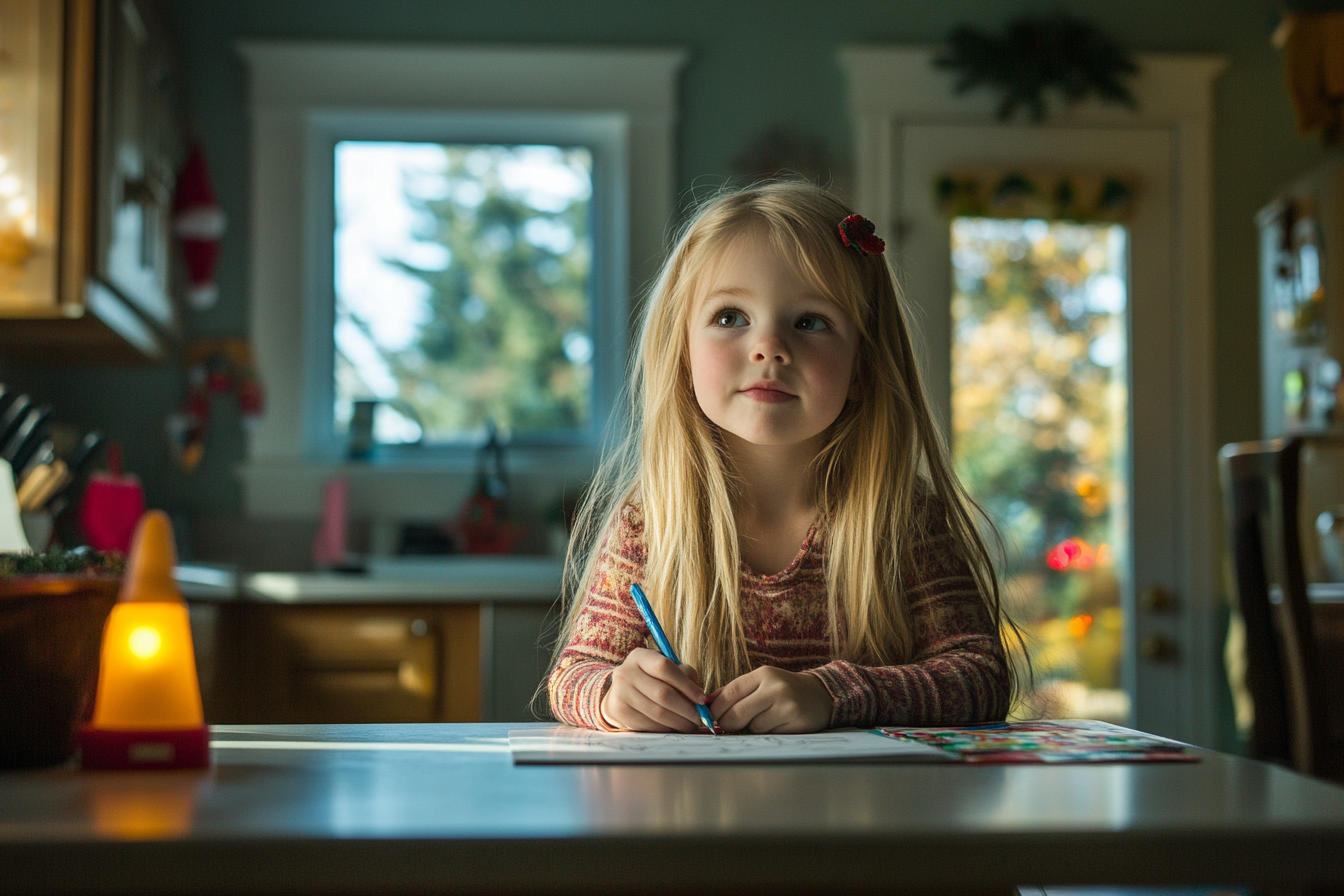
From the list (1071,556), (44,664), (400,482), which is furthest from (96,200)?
(1071,556)

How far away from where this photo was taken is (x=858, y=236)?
115 centimetres

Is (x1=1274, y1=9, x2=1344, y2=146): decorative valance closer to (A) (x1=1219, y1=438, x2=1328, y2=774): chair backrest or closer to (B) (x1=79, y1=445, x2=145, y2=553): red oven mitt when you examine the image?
(A) (x1=1219, y1=438, x2=1328, y2=774): chair backrest

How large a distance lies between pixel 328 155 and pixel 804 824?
292 cm

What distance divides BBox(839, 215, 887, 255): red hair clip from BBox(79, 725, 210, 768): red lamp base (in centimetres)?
76

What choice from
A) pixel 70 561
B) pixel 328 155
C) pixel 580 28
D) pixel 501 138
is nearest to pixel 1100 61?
pixel 580 28

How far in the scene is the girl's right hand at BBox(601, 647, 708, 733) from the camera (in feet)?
2.61

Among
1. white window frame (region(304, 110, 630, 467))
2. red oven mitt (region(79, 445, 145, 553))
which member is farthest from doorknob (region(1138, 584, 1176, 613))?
red oven mitt (region(79, 445, 145, 553))

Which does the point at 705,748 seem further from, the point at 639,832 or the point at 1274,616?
the point at 1274,616

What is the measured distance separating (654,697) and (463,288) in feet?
8.01

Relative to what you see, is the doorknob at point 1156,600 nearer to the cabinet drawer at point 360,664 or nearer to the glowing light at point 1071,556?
the glowing light at point 1071,556

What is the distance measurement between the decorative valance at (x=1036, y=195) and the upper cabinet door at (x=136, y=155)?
188cm

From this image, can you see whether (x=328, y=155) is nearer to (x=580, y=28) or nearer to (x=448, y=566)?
(x=580, y=28)

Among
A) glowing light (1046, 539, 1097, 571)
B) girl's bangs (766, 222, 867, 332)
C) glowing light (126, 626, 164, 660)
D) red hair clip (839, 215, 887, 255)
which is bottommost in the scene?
glowing light (1046, 539, 1097, 571)

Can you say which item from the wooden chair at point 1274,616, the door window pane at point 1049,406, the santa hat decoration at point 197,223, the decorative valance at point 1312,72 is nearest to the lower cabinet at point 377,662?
the santa hat decoration at point 197,223
